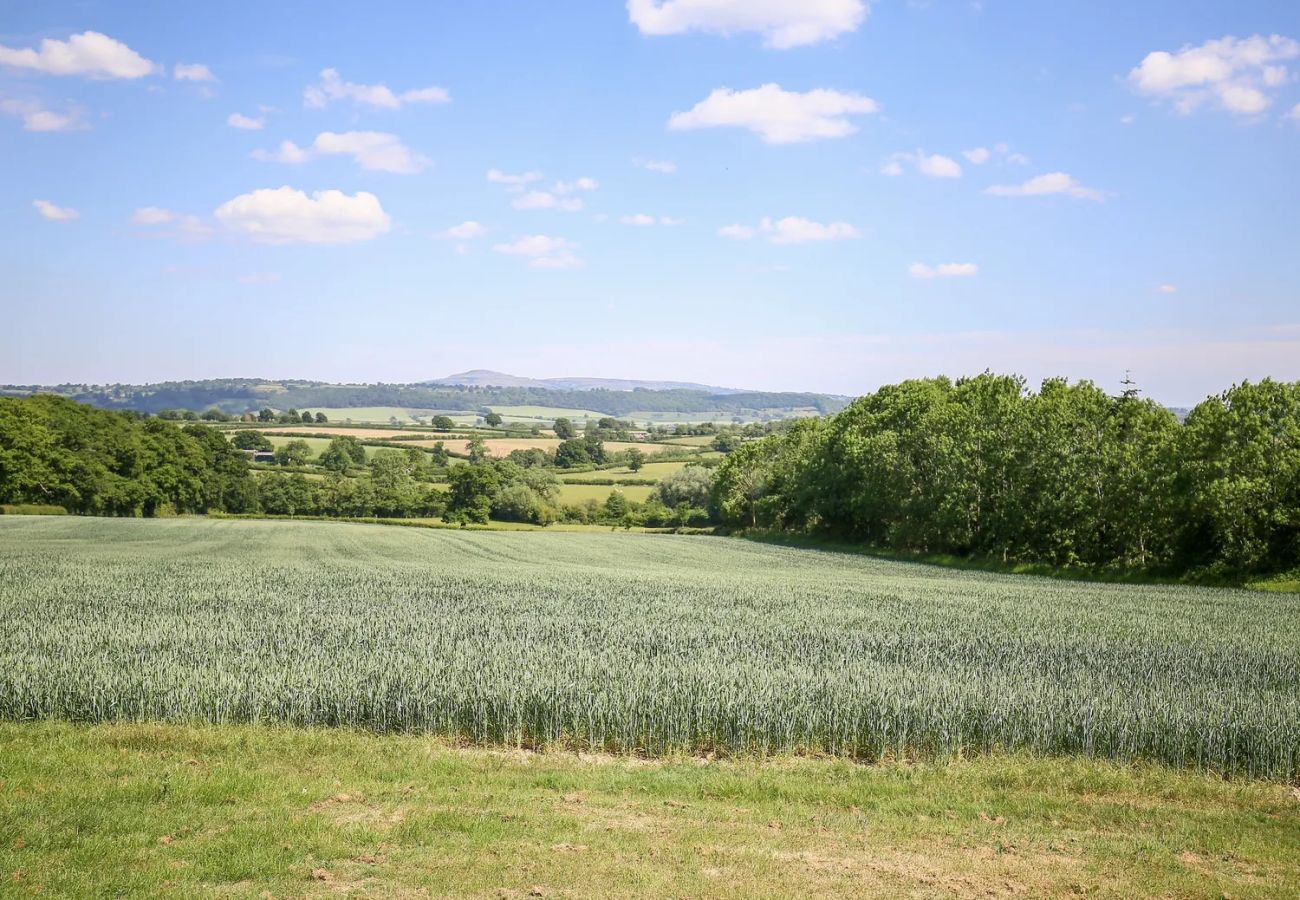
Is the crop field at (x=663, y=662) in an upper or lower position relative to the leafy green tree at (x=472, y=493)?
upper

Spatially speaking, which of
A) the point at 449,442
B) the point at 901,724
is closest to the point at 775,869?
the point at 901,724

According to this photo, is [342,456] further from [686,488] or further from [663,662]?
[663,662]

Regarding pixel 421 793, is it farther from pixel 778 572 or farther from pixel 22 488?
pixel 22 488

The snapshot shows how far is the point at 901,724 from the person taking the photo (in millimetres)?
12680

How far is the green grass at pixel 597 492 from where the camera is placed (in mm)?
109625

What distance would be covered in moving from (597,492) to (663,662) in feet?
327

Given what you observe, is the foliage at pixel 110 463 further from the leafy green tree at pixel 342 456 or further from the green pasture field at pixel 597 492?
the green pasture field at pixel 597 492

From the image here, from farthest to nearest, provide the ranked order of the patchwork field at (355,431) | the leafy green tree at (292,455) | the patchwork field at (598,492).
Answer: the patchwork field at (355,431)
the leafy green tree at (292,455)
the patchwork field at (598,492)

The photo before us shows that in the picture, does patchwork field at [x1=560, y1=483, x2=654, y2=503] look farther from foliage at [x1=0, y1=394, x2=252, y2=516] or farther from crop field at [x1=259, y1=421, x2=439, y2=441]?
crop field at [x1=259, y1=421, x2=439, y2=441]

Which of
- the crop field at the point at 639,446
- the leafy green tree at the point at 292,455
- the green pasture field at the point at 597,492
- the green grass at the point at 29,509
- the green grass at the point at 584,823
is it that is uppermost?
the green grass at the point at 584,823

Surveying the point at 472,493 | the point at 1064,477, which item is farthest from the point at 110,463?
the point at 1064,477

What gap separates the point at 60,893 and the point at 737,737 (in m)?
7.94

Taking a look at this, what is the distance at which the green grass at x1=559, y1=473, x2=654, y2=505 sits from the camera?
360 feet

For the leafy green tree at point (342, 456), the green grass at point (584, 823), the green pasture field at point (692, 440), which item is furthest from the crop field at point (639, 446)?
the green grass at point (584, 823)
